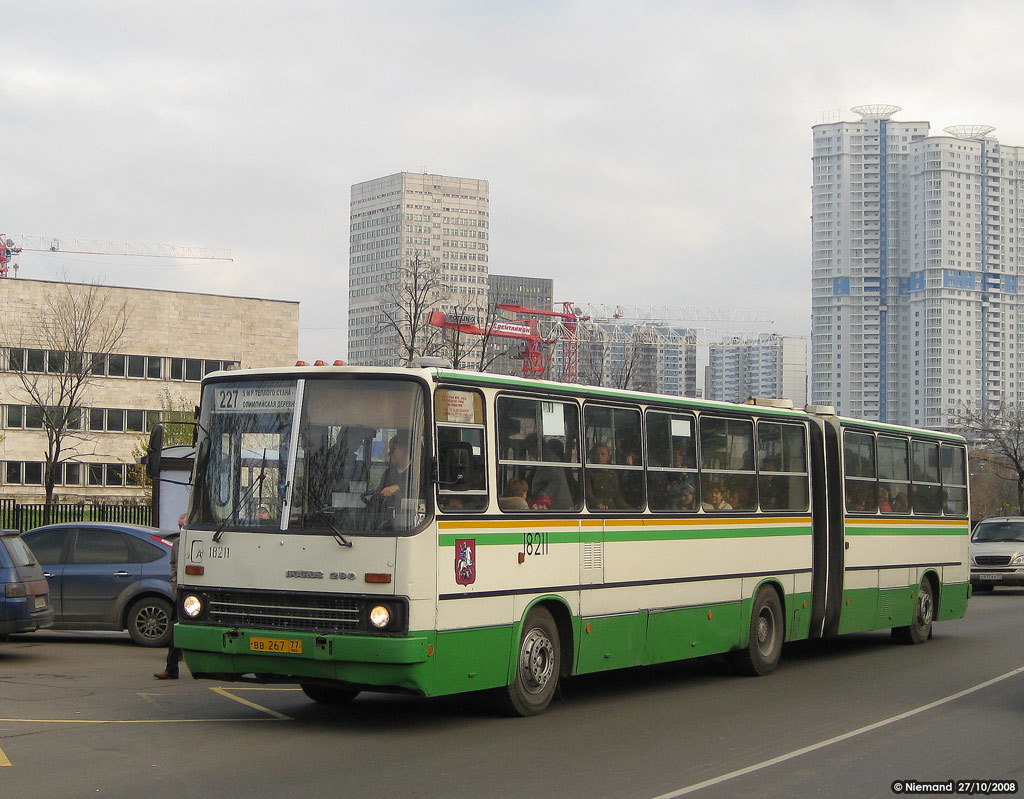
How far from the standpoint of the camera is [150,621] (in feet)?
55.1

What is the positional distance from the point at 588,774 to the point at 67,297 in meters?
56.8

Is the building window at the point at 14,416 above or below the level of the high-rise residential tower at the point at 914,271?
below

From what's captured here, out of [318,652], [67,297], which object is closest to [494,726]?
[318,652]

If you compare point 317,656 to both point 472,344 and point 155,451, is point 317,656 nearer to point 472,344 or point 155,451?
point 155,451

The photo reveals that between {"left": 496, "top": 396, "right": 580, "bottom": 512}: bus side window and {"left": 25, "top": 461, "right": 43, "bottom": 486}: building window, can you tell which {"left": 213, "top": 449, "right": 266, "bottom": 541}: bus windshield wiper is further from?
{"left": 25, "top": 461, "right": 43, "bottom": 486}: building window

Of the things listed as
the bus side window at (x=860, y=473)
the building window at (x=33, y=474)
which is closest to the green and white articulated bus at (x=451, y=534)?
the bus side window at (x=860, y=473)

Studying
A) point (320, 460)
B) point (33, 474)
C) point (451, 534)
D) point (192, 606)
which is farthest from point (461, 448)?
point (33, 474)

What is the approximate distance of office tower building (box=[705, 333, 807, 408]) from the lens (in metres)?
176

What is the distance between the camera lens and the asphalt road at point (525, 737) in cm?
821

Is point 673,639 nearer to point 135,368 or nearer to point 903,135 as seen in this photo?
point 135,368

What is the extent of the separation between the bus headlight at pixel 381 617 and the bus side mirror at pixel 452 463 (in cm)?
109

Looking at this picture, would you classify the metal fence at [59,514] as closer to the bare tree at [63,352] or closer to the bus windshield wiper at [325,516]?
the bare tree at [63,352]

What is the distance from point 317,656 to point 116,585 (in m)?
7.99

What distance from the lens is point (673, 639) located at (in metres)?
13.1
